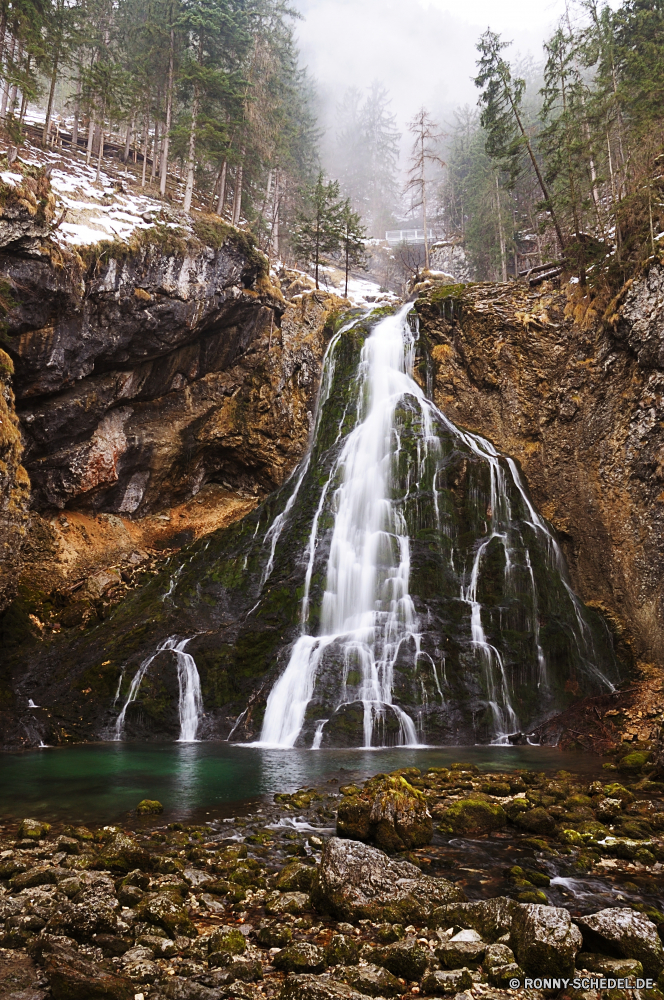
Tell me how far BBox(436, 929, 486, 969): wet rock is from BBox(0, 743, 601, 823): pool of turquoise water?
424cm

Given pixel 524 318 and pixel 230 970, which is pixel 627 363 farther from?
pixel 230 970

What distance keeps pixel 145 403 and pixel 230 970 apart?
67.7 feet

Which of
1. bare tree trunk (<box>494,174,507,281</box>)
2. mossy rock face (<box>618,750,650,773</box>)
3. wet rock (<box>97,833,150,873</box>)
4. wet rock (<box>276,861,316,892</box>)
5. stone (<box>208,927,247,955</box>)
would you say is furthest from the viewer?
bare tree trunk (<box>494,174,507,281</box>)

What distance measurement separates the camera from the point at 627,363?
17.0 meters

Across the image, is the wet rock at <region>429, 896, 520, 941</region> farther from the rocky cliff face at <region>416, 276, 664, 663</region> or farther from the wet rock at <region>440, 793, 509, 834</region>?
the rocky cliff face at <region>416, 276, 664, 663</region>

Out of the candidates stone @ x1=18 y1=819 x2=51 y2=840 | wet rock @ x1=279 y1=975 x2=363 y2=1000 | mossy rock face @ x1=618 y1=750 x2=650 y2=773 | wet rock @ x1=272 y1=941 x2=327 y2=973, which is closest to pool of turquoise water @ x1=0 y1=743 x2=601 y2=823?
mossy rock face @ x1=618 y1=750 x2=650 y2=773

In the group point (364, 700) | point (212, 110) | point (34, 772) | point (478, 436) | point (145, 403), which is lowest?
point (34, 772)

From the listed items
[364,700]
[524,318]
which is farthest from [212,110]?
[364,700]

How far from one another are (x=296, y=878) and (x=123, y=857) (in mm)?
1656

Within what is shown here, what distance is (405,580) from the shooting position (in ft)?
50.8

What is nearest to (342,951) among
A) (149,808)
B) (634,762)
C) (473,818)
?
(473,818)

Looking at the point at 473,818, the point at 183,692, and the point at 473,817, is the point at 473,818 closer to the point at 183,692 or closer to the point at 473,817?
the point at 473,817

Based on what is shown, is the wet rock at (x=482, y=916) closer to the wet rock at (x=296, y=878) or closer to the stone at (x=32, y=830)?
the wet rock at (x=296, y=878)

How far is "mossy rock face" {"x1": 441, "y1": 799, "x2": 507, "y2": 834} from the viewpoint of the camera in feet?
21.7
